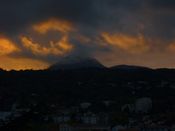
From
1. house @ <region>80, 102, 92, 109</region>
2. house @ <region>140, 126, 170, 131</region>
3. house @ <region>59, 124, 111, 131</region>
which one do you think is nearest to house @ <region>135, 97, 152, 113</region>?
house @ <region>80, 102, 92, 109</region>

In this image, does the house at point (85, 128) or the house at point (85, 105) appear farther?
the house at point (85, 105)

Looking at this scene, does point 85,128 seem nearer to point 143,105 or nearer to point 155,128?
point 155,128

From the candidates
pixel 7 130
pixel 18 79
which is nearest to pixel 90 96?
pixel 18 79

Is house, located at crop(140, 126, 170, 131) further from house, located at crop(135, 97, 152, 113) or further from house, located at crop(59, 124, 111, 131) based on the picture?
house, located at crop(135, 97, 152, 113)

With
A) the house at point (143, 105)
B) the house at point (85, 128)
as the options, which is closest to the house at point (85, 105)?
the house at point (143, 105)

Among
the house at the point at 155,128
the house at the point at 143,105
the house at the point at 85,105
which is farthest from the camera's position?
the house at the point at 85,105

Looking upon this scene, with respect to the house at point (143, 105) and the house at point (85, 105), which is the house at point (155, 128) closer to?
the house at point (143, 105)

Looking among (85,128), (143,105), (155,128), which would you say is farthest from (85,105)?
(155,128)

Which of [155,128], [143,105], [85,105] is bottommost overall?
[155,128]

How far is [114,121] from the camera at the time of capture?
103 meters

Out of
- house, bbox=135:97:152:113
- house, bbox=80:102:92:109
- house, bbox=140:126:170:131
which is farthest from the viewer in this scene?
house, bbox=80:102:92:109

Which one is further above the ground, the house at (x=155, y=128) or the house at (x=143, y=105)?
the house at (x=143, y=105)

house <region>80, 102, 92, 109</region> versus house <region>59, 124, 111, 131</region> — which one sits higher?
house <region>80, 102, 92, 109</region>

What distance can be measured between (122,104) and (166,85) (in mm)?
18010
